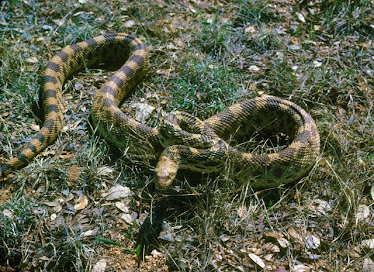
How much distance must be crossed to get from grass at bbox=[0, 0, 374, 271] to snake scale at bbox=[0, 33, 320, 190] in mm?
200

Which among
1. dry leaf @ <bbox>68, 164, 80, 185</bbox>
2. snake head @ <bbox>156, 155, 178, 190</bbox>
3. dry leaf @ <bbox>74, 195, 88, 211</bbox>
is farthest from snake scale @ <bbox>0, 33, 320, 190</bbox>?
dry leaf @ <bbox>74, 195, 88, 211</bbox>

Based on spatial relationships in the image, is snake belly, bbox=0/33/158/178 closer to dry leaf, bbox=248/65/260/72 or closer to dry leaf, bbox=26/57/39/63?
dry leaf, bbox=26/57/39/63

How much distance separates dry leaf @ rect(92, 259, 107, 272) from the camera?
4.98 metres

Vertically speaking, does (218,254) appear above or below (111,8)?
below

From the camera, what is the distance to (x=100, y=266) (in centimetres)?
501

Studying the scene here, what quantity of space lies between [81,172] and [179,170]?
1.43 m

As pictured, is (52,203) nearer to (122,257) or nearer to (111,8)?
(122,257)

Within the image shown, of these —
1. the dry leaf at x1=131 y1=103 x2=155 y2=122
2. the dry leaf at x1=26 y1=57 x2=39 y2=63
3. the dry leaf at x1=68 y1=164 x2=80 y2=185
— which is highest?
the dry leaf at x1=26 y1=57 x2=39 y2=63

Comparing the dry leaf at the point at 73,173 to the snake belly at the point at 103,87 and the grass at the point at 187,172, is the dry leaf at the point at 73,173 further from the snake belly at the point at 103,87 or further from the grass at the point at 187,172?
the snake belly at the point at 103,87

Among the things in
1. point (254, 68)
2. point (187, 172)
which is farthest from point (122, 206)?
point (254, 68)

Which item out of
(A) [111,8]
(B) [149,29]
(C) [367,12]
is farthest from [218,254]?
(C) [367,12]

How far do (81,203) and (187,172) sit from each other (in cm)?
158

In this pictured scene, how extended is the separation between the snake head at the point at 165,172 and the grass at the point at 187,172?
42 centimetres

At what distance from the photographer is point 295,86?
7137 millimetres
